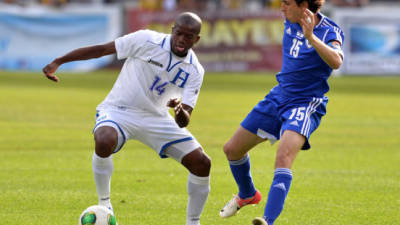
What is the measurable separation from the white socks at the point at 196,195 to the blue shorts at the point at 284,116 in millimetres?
851

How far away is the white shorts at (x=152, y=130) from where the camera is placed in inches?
316

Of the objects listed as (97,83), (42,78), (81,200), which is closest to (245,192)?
(81,200)

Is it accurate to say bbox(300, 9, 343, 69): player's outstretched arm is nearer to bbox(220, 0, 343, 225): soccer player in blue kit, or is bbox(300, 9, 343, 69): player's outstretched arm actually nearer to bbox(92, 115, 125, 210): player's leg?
bbox(220, 0, 343, 225): soccer player in blue kit

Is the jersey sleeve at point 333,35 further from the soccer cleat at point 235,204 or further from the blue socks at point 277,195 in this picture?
the soccer cleat at point 235,204

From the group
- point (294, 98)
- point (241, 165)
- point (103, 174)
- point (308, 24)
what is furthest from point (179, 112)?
point (241, 165)

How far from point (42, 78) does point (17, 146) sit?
1730 cm

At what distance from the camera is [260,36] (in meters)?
33.4

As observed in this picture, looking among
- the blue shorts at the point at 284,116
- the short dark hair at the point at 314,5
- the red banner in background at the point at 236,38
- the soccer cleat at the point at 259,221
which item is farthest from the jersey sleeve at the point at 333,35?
the red banner in background at the point at 236,38

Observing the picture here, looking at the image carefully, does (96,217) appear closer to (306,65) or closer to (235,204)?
(235,204)

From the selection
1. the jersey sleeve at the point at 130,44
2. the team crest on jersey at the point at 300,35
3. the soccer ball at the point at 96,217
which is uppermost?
the team crest on jersey at the point at 300,35

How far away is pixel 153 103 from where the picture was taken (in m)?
8.15

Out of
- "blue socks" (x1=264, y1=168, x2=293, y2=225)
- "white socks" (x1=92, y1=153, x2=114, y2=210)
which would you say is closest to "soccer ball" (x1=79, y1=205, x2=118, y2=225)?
"white socks" (x1=92, y1=153, x2=114, y2=210)

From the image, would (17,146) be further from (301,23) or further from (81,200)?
(301,23)

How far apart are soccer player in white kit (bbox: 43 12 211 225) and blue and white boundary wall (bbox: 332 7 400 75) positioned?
82.4 feet
